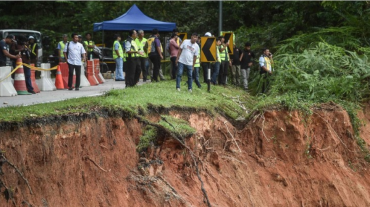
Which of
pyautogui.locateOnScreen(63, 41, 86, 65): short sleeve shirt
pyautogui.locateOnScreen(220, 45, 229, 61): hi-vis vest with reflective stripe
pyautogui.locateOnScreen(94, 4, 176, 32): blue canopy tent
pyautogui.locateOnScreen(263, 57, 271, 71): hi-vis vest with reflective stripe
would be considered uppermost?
pyautogui.locateOnScreen(94, 4, 176, 32): blue canopy tent

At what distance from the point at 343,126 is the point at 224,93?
13.0 feet

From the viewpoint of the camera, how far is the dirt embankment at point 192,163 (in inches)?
397

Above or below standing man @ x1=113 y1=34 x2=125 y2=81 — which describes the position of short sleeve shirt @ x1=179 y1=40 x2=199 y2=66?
above

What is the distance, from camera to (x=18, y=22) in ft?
133

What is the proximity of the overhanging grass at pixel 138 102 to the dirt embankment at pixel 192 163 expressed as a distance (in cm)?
30

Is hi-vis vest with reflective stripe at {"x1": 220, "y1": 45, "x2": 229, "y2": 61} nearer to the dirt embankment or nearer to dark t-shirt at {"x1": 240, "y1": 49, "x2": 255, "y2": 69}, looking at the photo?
dark t-shirt at {"x1": 240, "y1": 49, "x2": 255, "y2": 69}

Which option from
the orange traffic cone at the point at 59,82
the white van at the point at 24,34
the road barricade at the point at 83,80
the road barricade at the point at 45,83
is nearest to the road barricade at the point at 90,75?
the road barricade at the point at 83,80

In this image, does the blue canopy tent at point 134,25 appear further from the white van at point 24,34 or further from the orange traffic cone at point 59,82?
the orange traffic cone at point 59,82

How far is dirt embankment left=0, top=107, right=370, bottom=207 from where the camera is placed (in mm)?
10078

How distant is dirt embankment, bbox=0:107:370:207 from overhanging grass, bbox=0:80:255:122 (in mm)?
299

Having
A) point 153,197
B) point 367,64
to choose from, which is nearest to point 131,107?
point 153,197

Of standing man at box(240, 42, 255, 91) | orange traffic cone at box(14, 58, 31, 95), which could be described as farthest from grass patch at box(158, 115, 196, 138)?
standing man at box(240, 42, 255, 91)

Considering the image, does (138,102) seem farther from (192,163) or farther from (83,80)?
(83,80)

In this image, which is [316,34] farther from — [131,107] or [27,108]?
[27,108]
